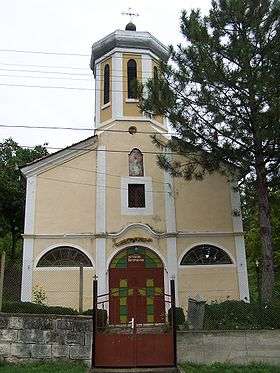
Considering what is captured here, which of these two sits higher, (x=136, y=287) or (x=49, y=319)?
(x=136, y=287)

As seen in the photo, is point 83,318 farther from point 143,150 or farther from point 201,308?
point 143,150

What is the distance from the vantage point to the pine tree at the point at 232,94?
47.0 ft

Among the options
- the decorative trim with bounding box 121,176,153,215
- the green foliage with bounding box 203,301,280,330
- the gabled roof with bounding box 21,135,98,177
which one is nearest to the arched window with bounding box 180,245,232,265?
A: the decorative trim with bounding box 121,176,153,215

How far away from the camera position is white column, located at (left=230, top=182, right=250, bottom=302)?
18.2 metres

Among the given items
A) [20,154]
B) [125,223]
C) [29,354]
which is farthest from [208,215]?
[20,154]

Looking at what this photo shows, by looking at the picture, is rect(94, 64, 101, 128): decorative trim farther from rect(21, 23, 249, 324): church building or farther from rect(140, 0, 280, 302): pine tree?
rect(140, 0, 280, 302): pine tree

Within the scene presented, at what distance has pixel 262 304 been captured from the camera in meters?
11.8

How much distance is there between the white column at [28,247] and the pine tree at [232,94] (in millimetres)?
6383

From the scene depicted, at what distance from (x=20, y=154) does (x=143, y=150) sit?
944 centimetres

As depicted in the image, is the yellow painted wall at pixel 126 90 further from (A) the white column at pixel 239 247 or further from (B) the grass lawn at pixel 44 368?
(B) the grass lawn at pixel 44 368

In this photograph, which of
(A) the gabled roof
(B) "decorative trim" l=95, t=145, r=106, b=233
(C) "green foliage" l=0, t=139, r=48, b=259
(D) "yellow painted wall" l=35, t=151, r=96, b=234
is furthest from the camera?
(C) "green foliage" l=0, t=139, r=48, b=259

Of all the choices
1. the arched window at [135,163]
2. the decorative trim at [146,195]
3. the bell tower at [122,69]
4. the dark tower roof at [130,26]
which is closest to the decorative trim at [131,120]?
the bell tower at [122,69]

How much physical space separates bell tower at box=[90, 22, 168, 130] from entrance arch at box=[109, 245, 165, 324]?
6.57m

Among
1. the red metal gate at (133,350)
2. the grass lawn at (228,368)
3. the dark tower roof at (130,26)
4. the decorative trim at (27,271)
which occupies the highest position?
the dark tower roof at (130,26)
